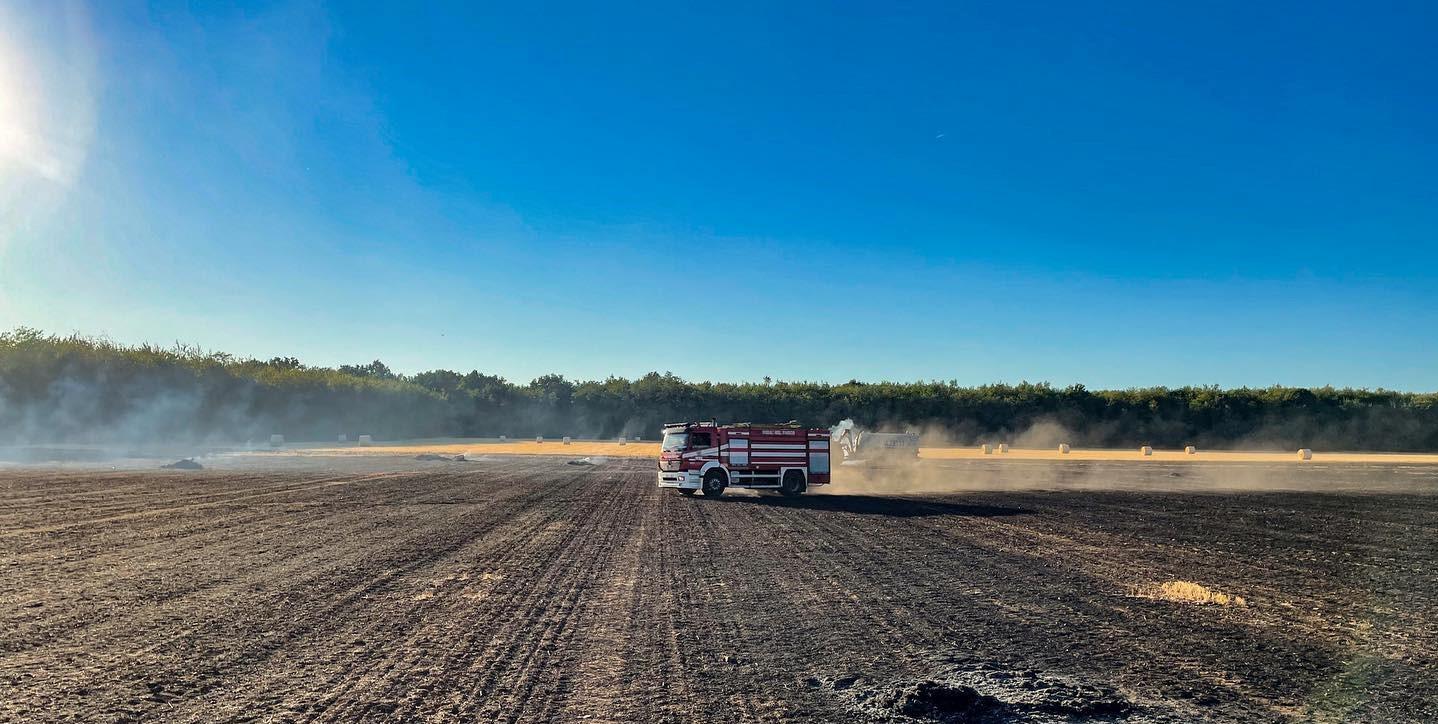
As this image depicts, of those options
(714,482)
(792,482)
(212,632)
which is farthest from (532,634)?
(792,482)

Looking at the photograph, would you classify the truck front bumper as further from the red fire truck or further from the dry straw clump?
the dry straw clump

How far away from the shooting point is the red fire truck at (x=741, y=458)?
91.5 ft

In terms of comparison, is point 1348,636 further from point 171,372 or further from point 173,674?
point 171,372

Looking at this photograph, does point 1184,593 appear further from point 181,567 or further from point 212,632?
point 181,567

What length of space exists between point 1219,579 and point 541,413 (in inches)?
3008

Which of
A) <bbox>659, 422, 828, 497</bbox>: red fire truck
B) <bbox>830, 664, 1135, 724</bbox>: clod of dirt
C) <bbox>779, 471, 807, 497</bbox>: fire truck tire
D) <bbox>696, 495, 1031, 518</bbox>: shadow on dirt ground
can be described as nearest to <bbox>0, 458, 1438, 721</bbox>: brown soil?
<bbox>830, 664, 1135, 724</bbox>: clod of dirt

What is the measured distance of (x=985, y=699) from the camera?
22.1 ft

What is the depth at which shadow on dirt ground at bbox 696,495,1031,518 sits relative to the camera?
73.8 ft

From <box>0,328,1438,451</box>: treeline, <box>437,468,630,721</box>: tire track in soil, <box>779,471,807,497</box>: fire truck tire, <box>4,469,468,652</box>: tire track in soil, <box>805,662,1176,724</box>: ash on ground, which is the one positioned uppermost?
<box>0,328,1438,451</box>: treeline

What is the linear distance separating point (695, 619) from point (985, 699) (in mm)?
3660

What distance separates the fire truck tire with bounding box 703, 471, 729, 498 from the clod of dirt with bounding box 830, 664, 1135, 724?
20.6 m

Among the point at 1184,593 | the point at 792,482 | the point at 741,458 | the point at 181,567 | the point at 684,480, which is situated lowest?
the point at 1184,593

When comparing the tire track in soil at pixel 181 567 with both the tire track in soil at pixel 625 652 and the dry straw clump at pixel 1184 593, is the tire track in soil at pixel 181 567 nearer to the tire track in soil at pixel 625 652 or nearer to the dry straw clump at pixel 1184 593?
the tire track in soil at pixel 625 652

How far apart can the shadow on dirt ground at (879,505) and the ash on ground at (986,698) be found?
47.3ft
